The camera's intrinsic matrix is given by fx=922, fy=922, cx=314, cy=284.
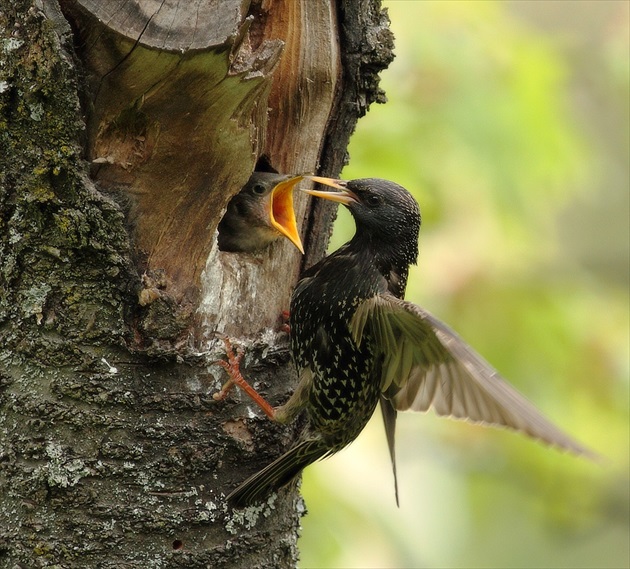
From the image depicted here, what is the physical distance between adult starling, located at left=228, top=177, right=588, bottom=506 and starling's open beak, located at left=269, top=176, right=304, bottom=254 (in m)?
0.12

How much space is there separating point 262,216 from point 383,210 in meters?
0.47

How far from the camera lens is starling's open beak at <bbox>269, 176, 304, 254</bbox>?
3422 mm

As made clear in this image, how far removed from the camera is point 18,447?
2695 millimetres

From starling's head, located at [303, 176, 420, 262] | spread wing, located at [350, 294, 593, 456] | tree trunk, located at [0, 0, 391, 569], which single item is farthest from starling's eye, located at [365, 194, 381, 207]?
tree trunk, located at [0, 0, 391, 569]

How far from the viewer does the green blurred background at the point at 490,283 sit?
4461mm

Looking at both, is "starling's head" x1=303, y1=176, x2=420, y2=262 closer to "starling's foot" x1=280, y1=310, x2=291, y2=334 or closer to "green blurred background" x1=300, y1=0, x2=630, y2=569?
"starling's foot" x1=280, y1=310, x2=291, y2=334

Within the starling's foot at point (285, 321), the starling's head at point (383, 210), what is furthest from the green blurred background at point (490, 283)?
the starling's foot at point (285, 321)

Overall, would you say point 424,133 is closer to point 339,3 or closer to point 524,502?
point 339,3

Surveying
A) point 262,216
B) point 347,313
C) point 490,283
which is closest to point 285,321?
point 347,313

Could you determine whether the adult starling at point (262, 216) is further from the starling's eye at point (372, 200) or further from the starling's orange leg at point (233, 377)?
the starling's orange leg at point (233, 377)

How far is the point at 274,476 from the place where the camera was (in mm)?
2996

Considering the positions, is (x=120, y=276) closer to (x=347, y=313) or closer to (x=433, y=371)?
(x=347, y=313)

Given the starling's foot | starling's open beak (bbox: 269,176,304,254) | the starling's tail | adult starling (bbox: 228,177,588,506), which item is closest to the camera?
the starling's tail

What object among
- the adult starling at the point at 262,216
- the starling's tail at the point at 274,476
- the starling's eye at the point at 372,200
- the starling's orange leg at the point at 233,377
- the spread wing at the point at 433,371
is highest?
the starling's eye at the point at 372,200
